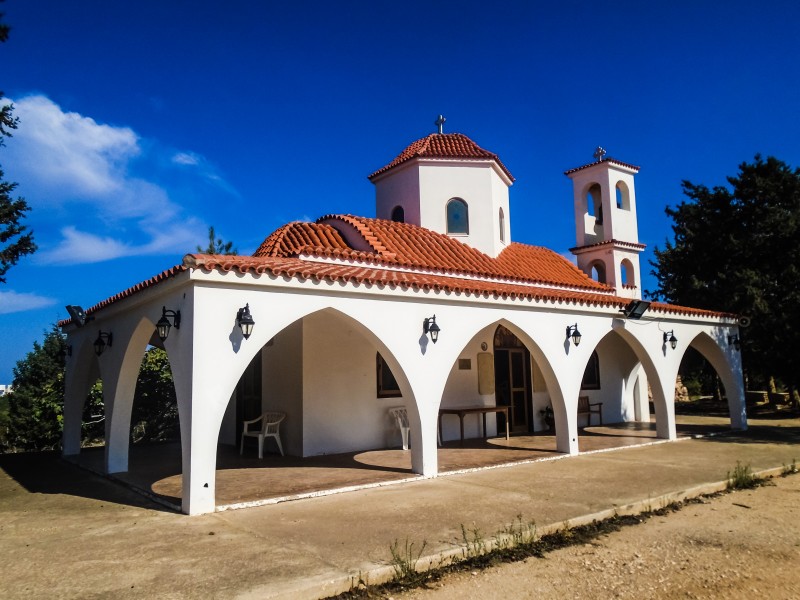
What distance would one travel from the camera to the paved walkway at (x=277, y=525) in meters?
4.54

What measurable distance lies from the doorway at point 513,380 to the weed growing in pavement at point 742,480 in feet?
18.9

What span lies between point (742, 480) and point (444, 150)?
10.6 metres

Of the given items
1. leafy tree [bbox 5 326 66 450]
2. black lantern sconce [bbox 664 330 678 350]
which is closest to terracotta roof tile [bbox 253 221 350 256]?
black lantern sconce [bbox 664 330 678 350]

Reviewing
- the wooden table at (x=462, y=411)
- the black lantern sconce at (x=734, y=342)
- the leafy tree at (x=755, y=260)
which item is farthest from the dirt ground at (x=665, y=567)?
the leafy tree at (x=755, y=260)

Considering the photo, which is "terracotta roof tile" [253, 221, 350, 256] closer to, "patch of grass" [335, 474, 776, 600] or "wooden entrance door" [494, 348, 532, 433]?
"wooden entrance door" [494, 348, 532, 433]

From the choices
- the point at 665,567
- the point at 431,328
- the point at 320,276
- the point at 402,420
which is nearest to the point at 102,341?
the point at 320,276

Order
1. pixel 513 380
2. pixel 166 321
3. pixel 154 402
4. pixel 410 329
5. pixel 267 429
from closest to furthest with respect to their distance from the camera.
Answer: pixel 166 321, pixel 410 329, pixel 267 429, pixel 513 380, pixel 154 402

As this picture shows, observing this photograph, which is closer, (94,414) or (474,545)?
(474,545)

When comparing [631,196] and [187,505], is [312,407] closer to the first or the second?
[187,505]

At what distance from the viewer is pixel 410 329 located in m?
8.92

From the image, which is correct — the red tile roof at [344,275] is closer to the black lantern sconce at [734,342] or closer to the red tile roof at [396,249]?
the red tile roof at [396,249]

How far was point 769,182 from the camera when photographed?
1817cm

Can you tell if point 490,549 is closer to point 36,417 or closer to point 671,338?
point 671,338

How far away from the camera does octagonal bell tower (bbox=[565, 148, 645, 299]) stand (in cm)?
1744
